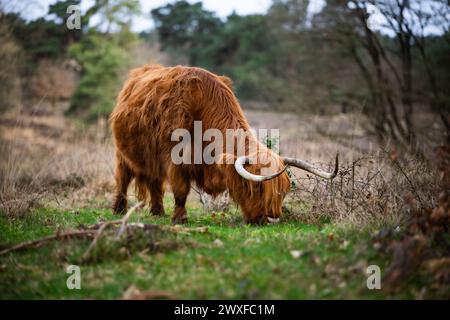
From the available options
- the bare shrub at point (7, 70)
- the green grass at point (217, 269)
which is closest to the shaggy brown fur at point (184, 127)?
the green grass at point (217, 269)

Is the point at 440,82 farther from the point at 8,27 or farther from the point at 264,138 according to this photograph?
the point at 8,27

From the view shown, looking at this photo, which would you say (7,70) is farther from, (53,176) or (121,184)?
(121,184)

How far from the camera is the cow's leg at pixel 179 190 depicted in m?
6.38

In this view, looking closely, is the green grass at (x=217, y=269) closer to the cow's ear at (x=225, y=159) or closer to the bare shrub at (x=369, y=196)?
the bare shrub at (x=369, y=196)

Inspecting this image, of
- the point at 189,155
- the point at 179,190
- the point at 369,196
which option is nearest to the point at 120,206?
the point at 179,190

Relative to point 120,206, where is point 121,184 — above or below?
above

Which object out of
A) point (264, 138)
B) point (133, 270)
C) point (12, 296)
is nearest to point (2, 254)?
point (12, 296)

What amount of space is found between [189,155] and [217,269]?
2275mm

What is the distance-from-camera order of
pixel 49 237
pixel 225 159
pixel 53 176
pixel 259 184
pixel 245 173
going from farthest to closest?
pixel 53 176
pixel 225 159
pixel 259 184
pixel 245 173
pixel 49 237

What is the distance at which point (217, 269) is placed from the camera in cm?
422

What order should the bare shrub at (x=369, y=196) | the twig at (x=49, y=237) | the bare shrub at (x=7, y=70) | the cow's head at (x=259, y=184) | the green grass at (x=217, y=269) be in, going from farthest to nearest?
the bare shrub at (x=7, y=70)
the cow's head at (x=259, y=184)
the bare shrub at (x=369, y=196)
the twig at (x=49, y=237)
the green grass at (x=217, y=269)

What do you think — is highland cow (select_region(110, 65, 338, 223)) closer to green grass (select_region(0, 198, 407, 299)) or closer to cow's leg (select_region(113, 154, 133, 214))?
cow's leg (select_region(113, 154, 133, 214))

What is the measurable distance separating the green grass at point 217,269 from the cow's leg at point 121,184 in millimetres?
2564
